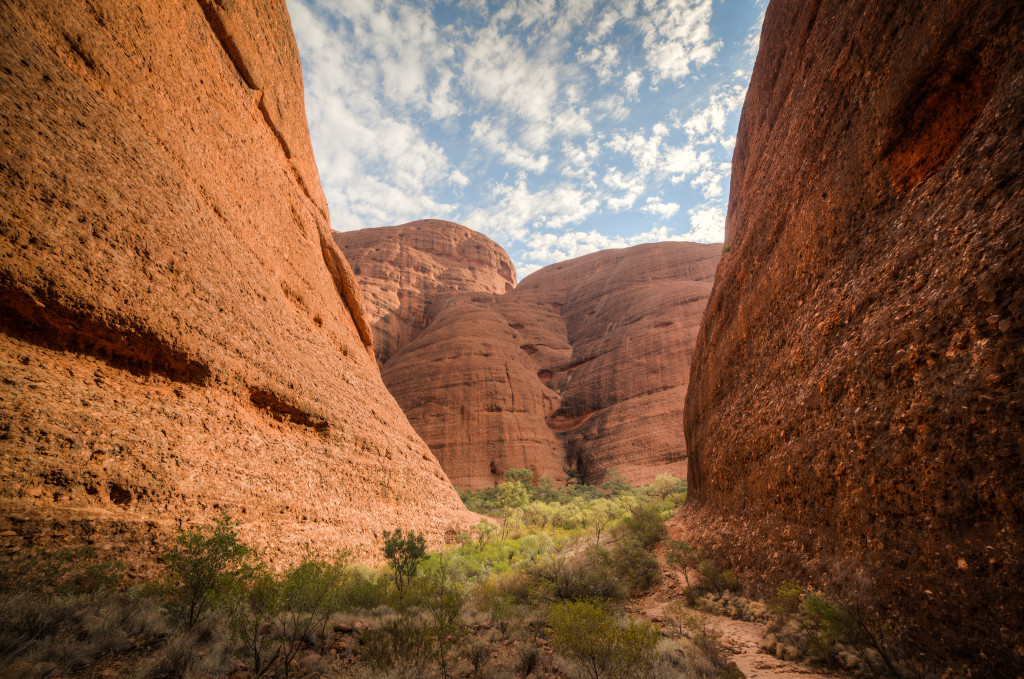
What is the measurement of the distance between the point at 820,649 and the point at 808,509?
70.9 inches

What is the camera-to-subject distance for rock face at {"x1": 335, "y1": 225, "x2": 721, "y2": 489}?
94.7 feet

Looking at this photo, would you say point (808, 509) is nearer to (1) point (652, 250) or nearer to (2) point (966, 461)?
(2) point (966, 461)

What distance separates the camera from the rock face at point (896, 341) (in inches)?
126

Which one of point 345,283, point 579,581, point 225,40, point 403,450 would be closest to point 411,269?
point 345,283

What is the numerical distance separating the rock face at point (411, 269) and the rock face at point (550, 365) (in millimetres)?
257

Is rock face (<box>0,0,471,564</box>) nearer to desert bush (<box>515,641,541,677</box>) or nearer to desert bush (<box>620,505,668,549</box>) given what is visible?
desert bush (<box>515,641,541,677</box>)

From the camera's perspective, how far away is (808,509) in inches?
212

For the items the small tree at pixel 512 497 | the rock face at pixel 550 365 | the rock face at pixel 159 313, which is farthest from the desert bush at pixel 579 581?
the rock face at pixel 550 365

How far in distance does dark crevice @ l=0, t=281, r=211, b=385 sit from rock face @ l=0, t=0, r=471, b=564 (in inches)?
0.9

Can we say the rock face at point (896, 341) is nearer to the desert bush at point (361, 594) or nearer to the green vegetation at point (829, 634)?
the green vegetation at point (829, 634)

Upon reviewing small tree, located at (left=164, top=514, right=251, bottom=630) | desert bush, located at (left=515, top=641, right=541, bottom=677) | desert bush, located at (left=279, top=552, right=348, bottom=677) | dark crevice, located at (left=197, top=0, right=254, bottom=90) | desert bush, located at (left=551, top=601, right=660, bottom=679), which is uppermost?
dark crevice, located at (left=197, top=0, right=254, bottom=90)

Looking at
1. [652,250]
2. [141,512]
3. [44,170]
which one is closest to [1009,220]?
[141,512]

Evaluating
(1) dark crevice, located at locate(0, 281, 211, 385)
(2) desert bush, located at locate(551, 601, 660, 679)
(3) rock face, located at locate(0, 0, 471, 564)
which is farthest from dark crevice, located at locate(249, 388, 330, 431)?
(2) desert bush, located at locate(551, 601, 660, 679)

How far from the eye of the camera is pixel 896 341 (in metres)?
4.26
